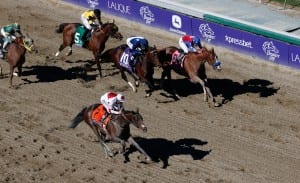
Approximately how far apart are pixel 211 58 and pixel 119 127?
4.10m

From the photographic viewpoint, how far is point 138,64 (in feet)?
51.9

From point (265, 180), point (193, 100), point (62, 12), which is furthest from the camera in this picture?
point (62, 12)

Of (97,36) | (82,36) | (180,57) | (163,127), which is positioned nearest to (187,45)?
(180,57)

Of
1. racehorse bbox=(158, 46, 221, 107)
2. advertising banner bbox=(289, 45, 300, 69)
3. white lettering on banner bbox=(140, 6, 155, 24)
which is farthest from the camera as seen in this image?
white lettering on banner bbox=(140, 6, 155, 24)

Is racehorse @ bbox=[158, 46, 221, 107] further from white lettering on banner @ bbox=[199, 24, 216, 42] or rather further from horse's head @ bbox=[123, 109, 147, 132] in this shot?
white lettering on banner @ bbox=[199, 24, 216, 42]

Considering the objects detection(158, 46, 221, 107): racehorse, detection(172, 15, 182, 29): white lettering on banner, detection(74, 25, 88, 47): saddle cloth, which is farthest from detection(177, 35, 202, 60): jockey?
detection(172, 15, 182, 29): white lettering on banner

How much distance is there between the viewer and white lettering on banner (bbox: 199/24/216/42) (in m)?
20.5

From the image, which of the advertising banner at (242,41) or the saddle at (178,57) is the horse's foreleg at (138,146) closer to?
the saddle at (178,57)

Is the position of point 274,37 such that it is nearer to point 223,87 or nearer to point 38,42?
point 223,87

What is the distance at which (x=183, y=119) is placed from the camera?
15289 mm

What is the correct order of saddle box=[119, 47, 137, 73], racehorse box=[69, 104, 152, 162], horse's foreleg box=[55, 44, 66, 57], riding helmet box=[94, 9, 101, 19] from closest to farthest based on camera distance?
racehorse box=[69, 104, 152, 162], saddle box=[119, 47, 137, 73], riding helmet box=[94, 9, 101, 19], horse's foreleg box=[55, 44, 66, 57]

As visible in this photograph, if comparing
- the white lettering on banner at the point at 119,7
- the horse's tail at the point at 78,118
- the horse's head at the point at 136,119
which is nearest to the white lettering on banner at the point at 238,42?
the white lettering on banner at the point at 119,7

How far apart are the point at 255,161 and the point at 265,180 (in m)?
0.81

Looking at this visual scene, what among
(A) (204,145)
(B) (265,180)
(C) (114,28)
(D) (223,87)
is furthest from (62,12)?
(B) (265,180)
